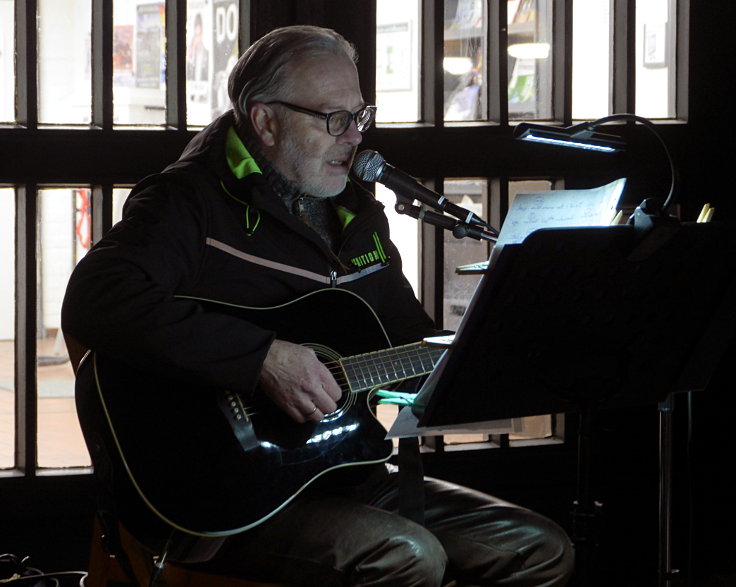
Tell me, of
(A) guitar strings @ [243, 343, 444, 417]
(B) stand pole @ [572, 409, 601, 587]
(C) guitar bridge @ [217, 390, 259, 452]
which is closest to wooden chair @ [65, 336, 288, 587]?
(C) guitar bridge @ [217, 390, 259, 452]

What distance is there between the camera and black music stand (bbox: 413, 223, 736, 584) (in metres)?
1.49

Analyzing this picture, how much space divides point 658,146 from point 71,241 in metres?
1.64

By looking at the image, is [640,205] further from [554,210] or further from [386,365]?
[386,365]

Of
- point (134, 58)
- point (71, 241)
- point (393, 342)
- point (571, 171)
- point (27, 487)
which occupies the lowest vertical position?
point (27, 487)

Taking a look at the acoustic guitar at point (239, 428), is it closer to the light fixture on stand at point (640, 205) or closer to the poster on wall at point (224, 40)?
the light fixture on stand at point (640, 205)

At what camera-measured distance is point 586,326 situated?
1.61 m

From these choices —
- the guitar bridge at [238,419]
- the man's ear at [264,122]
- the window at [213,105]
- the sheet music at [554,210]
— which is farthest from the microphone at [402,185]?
the window at [213,105]

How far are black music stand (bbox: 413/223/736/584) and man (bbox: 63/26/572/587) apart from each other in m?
0.35

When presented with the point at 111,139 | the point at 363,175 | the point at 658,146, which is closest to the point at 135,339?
the point at 363,175

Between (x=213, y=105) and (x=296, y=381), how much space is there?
1.02 metres

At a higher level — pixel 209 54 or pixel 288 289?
pixel 209 54

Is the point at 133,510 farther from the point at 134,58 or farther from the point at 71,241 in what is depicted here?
the point at 134,58

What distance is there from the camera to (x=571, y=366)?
5.37 ft

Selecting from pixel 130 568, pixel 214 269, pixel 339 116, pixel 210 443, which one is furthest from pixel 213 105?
pixel 130 568
